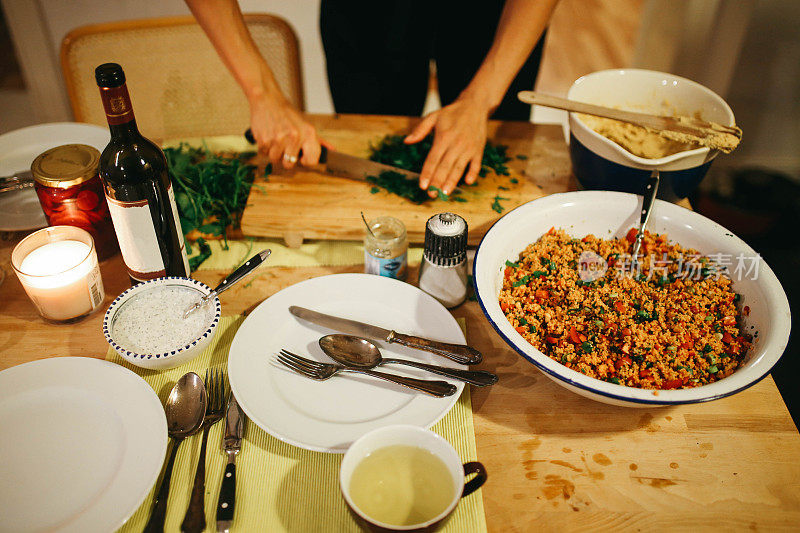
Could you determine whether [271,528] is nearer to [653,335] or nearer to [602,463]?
[602,463]

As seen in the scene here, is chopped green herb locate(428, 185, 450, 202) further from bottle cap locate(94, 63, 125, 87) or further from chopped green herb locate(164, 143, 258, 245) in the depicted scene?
bottle cap locate(94, 63, 125, 87)

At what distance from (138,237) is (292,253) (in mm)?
392

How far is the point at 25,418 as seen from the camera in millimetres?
913

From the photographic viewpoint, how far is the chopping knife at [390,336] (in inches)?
39.0

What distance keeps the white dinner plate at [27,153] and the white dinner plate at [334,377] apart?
0.69 metres

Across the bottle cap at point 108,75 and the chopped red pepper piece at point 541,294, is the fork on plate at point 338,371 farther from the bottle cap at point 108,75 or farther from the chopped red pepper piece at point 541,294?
the bottle cap at point 108,75

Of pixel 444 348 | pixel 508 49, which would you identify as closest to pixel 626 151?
pixel 508 49

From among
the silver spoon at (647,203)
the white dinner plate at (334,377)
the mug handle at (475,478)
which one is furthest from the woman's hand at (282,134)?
the mug handle at (475,478)

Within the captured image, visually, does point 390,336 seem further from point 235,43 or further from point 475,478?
point 235,43

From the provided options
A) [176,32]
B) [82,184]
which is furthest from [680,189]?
[176,32]

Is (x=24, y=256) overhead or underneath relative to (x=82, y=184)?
underneath

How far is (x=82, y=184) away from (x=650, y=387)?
115 cm

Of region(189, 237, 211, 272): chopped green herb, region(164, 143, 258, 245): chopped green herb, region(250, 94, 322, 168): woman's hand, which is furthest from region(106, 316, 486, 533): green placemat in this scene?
region(250, 94, 322, 168): woman's hand

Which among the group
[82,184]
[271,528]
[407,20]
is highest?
[407,20]
